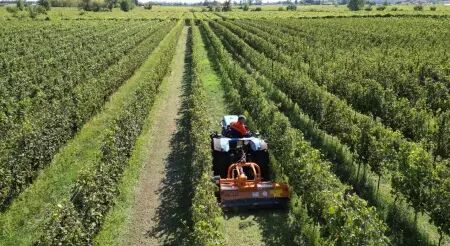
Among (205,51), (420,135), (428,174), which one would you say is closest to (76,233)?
(428,174)

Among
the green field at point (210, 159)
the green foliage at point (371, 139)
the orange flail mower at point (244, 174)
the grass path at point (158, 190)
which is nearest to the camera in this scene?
the green field at point (210, 159)

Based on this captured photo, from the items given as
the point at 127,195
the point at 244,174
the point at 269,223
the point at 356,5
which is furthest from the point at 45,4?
the point at 269,223

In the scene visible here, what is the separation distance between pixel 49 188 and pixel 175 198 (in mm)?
4243

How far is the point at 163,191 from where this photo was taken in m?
14.9

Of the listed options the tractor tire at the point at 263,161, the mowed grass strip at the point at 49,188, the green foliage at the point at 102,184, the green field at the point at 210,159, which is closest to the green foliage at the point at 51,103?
the green field at the point at 210,159

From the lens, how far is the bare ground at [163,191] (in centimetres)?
1240

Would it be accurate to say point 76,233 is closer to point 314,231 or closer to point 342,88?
point 314,231

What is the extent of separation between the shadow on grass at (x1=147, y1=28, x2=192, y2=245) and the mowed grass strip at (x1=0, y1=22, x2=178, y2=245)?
8.26ft

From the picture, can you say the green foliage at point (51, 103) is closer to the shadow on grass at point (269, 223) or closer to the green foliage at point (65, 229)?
the green foliage at point (65, 229)

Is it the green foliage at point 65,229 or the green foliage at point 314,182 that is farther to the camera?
the green foliage at point 65,229

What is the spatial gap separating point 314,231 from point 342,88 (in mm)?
13432

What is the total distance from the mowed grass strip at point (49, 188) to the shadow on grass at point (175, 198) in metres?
2.52

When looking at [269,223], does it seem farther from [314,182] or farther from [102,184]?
[102,184]

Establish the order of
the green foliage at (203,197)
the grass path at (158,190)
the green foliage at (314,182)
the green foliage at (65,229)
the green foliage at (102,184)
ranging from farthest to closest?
the grass path at (158,190) < the green foliage at (102,184) < the green foliage at (65,229) < the green foliage at (203,197) < the green foliage at (314,182)
